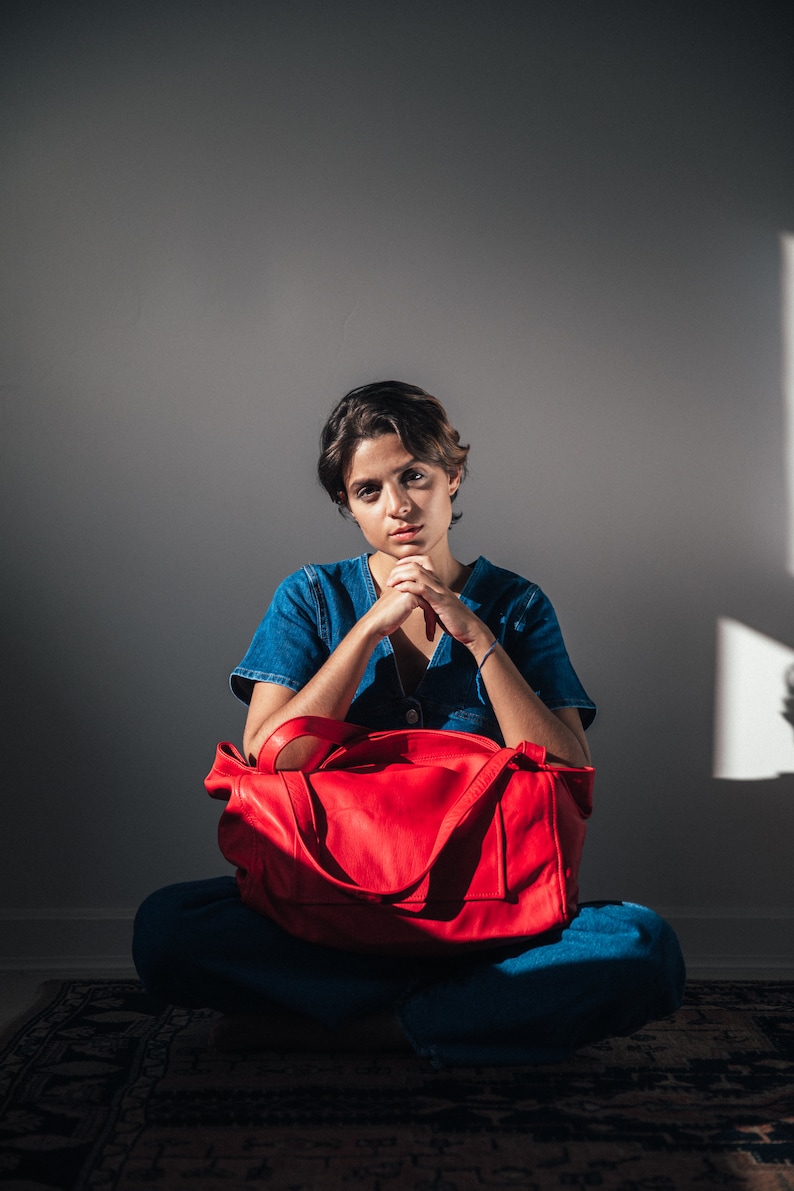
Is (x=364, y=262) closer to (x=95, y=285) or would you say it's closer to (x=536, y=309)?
(x=536, y=309)

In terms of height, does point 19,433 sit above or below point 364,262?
below

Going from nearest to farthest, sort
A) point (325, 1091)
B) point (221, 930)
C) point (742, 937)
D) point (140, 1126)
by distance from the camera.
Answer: point (140, 1126) < point (325, 1091) < point (221, 930) < point (742, 937)

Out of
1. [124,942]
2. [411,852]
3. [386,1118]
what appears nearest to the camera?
[386,1118]

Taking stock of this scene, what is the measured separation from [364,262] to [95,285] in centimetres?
62

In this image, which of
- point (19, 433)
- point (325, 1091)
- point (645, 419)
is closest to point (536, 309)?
point (645, 419)

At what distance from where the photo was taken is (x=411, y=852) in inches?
52.5

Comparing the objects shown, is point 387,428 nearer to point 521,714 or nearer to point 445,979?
point 521,714

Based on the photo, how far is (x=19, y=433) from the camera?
2.19 metres

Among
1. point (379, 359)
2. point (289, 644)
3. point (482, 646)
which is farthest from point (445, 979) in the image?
point (379, 359)

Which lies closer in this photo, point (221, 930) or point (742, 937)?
point (221, 930)

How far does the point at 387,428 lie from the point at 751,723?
3.83 feet

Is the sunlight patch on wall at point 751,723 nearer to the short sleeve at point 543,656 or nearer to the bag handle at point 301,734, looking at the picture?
the short sleeve at point 543,656

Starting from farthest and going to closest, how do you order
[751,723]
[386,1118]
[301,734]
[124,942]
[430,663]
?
[751,723]
[124,942]
[430,663]
[301,734]
[386,1118]

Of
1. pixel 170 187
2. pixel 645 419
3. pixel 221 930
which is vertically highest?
pixel 170 187
